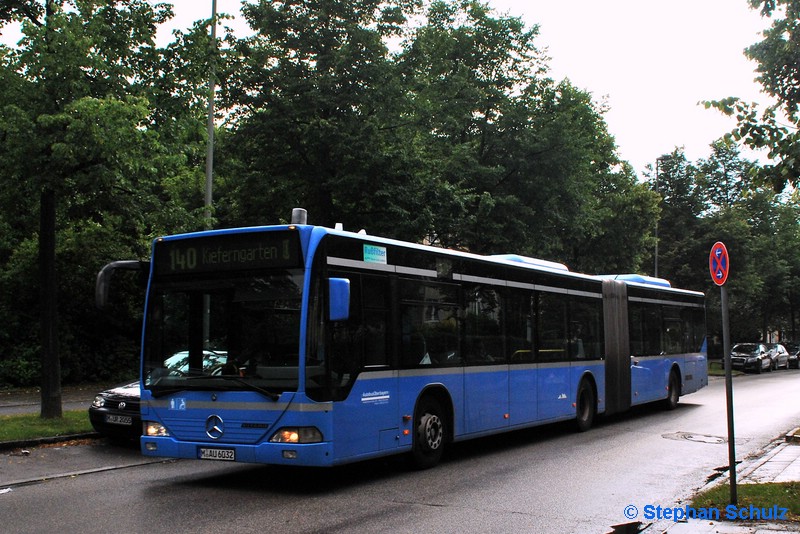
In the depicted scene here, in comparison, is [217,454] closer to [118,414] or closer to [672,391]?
[118,414]

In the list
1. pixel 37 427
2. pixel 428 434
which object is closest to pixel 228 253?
pixel 428 434

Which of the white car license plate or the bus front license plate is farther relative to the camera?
the white car license plate

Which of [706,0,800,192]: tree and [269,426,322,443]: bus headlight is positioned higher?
[706,0,800,192]: tree

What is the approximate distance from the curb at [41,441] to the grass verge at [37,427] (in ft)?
0.27

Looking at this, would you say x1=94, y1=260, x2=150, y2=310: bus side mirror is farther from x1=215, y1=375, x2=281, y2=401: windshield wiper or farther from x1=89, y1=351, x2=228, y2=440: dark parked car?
x1=89, y1=351, x2=228, y2=440: dark parked car

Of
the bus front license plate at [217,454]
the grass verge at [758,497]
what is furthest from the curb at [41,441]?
the grass verge at [758,497]

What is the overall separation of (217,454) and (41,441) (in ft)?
16.0

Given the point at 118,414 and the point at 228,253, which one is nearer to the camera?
the point at 228,253

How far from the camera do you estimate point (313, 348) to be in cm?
844

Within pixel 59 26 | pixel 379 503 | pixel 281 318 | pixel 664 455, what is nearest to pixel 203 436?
pixel 281 318

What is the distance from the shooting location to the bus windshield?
855 cm

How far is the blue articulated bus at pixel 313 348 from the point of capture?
8.48m

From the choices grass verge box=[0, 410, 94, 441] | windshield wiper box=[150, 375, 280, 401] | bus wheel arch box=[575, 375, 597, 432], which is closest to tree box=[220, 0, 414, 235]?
bus wheel arch box=[575, 375, 597, 432]

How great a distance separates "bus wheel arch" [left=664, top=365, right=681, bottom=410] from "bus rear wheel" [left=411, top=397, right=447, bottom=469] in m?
10.3
